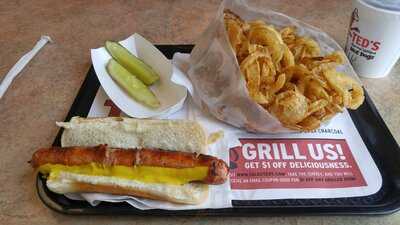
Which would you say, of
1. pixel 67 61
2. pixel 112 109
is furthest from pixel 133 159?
pixel 67 61

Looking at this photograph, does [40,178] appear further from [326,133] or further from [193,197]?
[326,133]

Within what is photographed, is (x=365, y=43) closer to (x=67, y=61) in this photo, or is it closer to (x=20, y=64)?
(x=67, y=61)

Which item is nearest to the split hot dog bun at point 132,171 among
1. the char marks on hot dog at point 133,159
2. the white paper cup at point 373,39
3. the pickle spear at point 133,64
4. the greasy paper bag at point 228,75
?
the char marks on hot dog at point 133,159

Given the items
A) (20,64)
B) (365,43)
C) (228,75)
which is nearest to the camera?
(228,75)

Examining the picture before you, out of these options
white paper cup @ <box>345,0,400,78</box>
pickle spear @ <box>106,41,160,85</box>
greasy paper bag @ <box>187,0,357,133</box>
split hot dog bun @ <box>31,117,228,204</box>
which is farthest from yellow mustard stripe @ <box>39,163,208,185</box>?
white paper cup @ <box>345,0,400,78</box>

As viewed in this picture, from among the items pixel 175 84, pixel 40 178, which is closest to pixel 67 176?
pixel 40 178

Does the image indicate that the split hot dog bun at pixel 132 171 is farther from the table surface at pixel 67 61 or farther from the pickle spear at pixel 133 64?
the pickle spear at pixel 133 64

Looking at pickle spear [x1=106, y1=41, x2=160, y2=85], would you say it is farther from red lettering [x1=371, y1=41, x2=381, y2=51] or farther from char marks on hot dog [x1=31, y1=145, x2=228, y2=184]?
red lettering [x1=371, y1=41, x2=381, y2=51]
